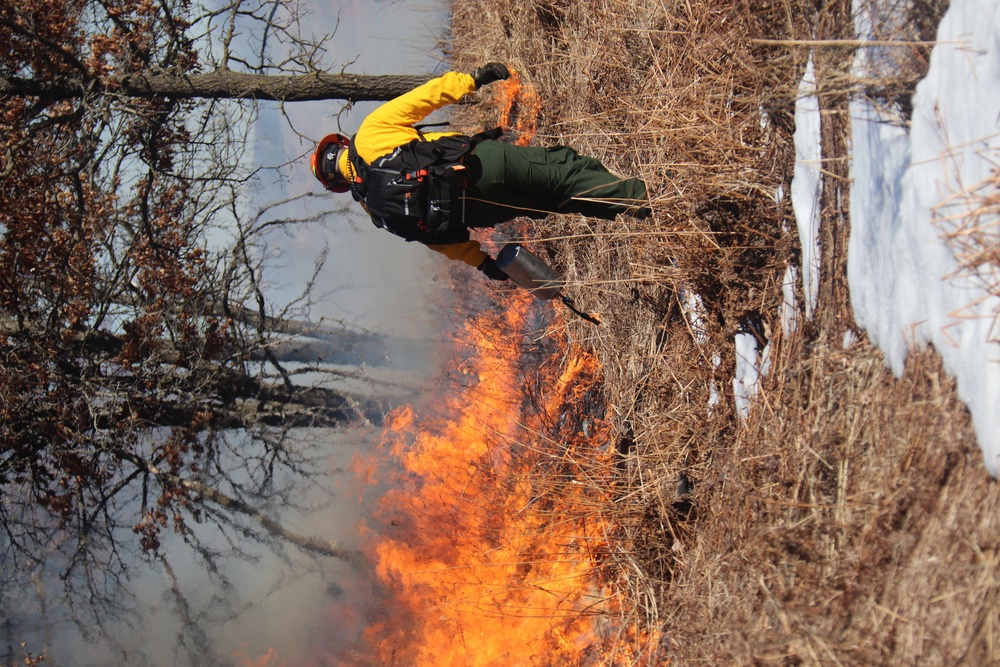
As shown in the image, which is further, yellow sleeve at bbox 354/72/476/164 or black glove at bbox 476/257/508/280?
black glove at bbox 476/257/508/280

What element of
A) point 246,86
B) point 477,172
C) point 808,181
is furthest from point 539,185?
point 246,86

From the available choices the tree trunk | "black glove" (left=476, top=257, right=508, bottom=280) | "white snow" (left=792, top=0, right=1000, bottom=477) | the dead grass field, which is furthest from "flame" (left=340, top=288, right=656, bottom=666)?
the tree trunk

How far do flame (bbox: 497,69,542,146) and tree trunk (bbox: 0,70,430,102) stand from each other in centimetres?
90

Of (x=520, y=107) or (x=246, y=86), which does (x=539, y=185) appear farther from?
(x=246, y=86)

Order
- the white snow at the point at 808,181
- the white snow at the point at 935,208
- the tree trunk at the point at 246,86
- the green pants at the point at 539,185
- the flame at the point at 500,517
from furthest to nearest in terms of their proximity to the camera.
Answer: the tree trunk at the point at 246,86 → the flame at the point at 500,517 → the green pants at the point at 539,185 → the white snow at the point at 808,181 → the white snow at the point at 935,208

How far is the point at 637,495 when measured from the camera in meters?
3.79

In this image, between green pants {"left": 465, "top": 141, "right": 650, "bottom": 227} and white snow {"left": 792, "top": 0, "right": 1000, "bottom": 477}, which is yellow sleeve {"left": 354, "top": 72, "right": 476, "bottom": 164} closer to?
green pants {"left": 465, "top": 141, "right": 650, "bottom": 227}

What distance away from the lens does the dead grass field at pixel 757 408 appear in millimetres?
2115

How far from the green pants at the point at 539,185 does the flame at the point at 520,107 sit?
2305 mm

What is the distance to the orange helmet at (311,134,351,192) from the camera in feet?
11.2

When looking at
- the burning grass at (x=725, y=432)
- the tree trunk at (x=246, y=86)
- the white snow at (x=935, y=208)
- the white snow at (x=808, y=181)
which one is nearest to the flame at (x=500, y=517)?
the burning grass at (x=725, y=432)

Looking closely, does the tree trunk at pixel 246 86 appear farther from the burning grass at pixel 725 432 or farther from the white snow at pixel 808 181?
the white snow at pixel 808 181

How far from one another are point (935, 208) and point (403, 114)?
88.3 inches

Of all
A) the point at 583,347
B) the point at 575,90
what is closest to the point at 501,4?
the point at 575,90
